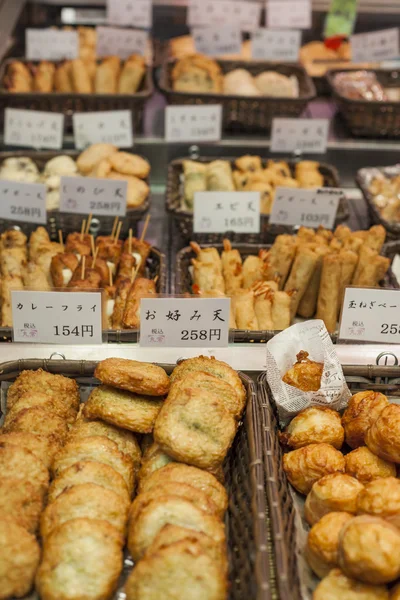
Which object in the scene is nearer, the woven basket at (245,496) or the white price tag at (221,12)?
the woven basket at (245,496)

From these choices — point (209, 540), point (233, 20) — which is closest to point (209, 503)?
point (209, 540)

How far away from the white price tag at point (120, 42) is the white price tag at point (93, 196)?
5.41 ft

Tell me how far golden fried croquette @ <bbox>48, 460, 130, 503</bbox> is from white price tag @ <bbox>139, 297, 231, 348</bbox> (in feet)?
2.04

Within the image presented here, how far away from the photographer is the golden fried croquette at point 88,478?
1.83 metres

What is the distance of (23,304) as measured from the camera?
2355 millimetres

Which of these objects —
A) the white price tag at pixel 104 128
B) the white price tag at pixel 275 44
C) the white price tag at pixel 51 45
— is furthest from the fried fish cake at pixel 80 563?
the white price tag at pixel 275 44

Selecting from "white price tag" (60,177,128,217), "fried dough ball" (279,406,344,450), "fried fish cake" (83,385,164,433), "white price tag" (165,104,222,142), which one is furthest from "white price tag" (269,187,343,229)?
"fried fish cake" (83,385,164,433)

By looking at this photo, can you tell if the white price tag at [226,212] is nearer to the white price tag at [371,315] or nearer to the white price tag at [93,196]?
the white price tag at [93,196]

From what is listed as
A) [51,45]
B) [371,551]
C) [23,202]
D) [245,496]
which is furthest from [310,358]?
[51,45]

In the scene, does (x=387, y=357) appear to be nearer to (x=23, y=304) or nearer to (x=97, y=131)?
(x=23, y=304)

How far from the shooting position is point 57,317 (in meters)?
2.38

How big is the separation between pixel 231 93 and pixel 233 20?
869 millimetres

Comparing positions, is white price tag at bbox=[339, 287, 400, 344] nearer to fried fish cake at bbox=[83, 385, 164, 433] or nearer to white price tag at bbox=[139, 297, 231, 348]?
white price tag at bbox=[139, 297, 231, 348]

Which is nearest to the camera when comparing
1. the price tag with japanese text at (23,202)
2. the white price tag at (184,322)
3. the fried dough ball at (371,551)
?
the fried dough ball at (371,551)
